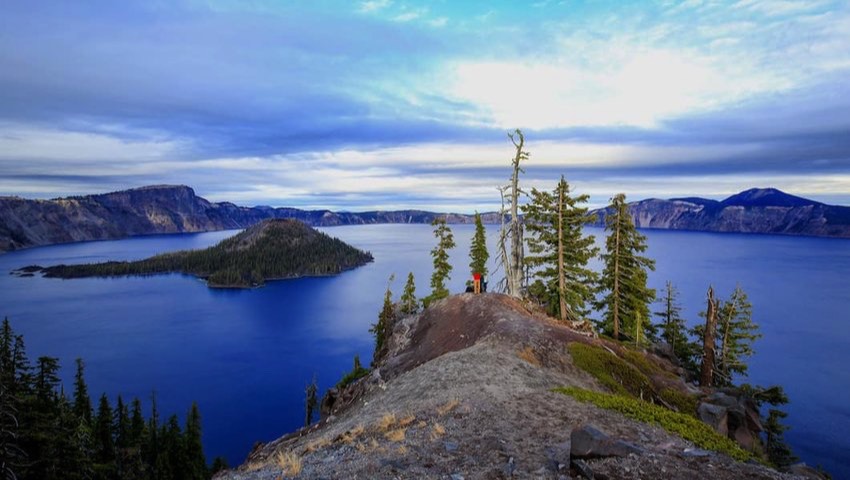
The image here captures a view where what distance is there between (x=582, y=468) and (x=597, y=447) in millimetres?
597

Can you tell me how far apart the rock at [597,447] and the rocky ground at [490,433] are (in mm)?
118

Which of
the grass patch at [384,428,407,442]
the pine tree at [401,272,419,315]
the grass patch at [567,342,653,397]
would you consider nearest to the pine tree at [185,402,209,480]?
the pine tree at [401,272,419,315]

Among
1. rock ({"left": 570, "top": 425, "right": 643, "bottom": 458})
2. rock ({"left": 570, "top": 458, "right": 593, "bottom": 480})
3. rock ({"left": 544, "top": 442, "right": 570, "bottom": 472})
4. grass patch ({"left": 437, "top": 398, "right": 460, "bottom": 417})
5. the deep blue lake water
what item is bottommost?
the deep blue lake water

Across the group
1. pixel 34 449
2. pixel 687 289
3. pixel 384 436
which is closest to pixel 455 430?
pixel 384 436

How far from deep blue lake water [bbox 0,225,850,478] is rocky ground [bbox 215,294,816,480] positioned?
5068 cm

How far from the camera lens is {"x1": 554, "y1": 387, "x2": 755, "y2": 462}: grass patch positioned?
12512 mm

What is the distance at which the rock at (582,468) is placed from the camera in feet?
30.1

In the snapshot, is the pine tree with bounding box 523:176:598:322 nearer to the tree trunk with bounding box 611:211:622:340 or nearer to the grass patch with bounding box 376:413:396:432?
the tree trunk with bounding box 611:211:622:340

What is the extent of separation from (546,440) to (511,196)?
27.8 metres

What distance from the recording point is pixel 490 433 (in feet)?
42.0

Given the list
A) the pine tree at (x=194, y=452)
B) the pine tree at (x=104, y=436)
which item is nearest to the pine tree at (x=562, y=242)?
the pine tree at (x=194, y=452)

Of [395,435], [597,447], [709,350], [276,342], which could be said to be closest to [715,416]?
[709,350]

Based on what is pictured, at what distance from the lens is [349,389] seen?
3130 centimetres

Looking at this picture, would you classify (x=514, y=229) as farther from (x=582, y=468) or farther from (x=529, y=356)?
(x=582, y=468)
